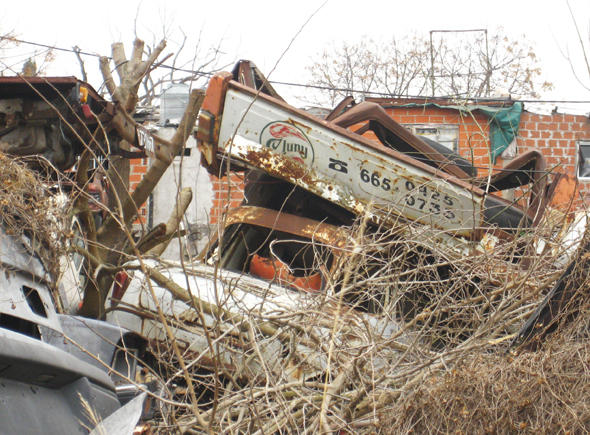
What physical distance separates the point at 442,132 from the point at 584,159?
9.93ft

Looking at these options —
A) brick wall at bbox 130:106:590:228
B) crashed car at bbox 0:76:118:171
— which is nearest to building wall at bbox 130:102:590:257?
brick wall at bbox 130:106:590:228

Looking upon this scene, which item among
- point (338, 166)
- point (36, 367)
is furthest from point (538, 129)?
point (36, 367)

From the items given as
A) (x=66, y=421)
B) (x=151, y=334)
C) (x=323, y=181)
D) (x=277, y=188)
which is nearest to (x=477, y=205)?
(x=323, y=181)

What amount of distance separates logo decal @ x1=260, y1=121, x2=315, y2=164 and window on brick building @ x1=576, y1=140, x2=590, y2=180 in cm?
957

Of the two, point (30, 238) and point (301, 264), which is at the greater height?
point (30, 238)

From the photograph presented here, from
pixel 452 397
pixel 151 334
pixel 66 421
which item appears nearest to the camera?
pixel 66 421

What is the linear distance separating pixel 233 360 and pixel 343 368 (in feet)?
2.18

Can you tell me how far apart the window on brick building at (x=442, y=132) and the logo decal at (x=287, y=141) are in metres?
8.10

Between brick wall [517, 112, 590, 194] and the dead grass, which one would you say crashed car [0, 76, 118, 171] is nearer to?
the dead grass

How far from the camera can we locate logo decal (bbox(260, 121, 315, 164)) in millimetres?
5363

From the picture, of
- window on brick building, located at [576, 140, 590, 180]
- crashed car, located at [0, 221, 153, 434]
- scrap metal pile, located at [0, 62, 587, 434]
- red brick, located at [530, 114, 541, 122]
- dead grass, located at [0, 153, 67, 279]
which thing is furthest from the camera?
red brick, located at [530, 114, 541, 122]

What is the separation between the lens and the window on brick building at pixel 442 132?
13.0 metres

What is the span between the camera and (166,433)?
3.53 meters

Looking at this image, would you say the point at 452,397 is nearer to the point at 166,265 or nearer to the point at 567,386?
the point at 567,386
